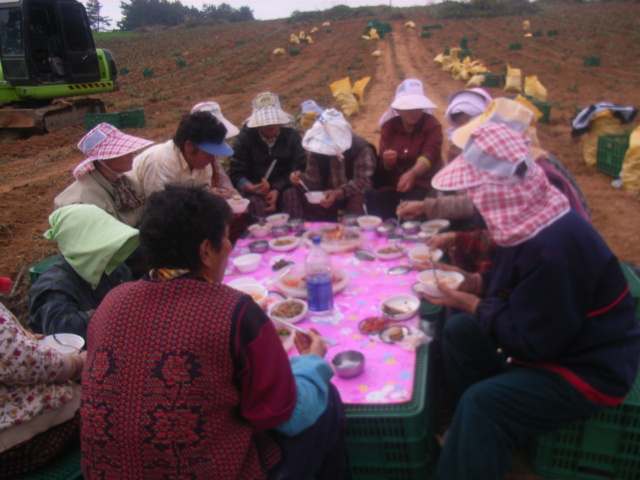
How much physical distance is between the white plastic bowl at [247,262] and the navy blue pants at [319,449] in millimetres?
1346

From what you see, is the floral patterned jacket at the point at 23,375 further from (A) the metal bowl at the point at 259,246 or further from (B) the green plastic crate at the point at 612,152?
(B) the green plastic crate at the point at 612,152

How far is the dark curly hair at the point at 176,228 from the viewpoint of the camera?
139cm

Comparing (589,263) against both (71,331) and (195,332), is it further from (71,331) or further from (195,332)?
(71,331)

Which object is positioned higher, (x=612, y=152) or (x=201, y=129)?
(x=201, y=129)

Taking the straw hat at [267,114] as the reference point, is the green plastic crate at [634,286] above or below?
below

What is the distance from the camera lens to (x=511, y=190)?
1.69 metres

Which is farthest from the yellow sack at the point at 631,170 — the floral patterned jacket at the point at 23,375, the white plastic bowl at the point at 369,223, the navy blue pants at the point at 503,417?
the floral patterned jacket at the point at 23,375

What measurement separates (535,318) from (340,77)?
60.4 feet

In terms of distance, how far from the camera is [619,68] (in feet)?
51.9

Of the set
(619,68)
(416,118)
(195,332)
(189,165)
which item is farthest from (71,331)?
Answer: (619,68)

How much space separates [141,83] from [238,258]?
20.4m

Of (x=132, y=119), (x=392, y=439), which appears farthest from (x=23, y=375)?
(x=132, y=119)

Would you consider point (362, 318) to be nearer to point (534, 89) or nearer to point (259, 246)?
point (259, 246)

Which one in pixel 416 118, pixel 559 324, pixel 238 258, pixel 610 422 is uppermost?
pixel 416 118
